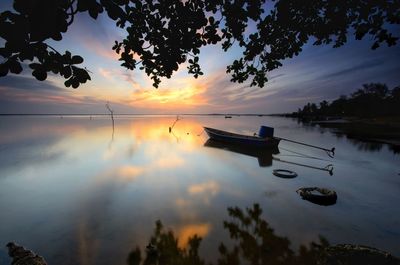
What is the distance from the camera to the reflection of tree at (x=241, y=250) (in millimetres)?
7062

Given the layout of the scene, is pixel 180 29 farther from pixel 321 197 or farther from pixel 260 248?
pixel 321 197

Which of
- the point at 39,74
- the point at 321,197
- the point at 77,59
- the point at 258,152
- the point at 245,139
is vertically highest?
the point at 77,59

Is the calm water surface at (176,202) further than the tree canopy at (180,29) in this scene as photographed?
Yes

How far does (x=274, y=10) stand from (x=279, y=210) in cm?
908

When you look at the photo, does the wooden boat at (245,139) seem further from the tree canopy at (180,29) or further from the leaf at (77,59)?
the leaf at (77,59)

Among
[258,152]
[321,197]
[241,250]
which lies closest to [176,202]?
[241,250]

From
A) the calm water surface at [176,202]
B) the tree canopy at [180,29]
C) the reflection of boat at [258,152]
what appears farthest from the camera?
the reflection of boat at [258,152]

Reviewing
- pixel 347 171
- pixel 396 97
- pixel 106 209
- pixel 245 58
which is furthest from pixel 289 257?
pixel 396 97

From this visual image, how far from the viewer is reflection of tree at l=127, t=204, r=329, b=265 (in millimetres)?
7062

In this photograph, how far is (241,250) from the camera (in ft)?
24.9

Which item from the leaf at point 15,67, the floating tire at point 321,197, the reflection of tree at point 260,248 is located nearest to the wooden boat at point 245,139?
the floating tire at point 321,197

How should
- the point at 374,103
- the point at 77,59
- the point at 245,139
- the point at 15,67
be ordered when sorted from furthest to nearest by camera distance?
the point at 374,103 → the point at 245,139 → the point at 77,59 → the point at 15,67

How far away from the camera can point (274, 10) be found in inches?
200

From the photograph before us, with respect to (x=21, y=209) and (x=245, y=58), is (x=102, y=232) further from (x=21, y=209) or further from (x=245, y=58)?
(x=245, y=58)
